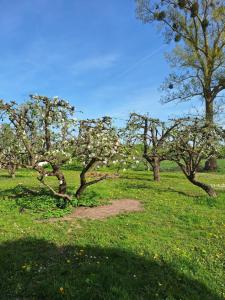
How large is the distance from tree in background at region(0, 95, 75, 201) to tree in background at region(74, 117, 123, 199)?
0.50 metres

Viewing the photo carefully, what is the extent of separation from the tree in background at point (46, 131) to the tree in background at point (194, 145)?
6.68 m

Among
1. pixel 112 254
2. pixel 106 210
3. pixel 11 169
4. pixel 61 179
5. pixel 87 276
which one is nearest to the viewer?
pixel 87 276

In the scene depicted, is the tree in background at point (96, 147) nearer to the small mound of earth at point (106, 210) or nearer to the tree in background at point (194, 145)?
the small mound of earth at point (106, 210)

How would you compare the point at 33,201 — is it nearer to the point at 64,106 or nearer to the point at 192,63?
the point at 64,106

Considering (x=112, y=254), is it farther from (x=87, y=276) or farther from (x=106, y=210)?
(x=106, y=210)

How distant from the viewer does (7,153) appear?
15422 millimetres

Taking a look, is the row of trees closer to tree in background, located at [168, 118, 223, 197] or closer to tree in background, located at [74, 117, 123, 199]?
tree in background, located at [74, 117, 123, 199]

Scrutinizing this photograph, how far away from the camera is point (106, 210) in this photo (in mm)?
13969

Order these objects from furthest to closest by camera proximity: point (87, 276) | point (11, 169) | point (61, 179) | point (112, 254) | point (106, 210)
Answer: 1. point (11, 169)
2. point (61, 179)
3. point (106, 210)
4. point (112, 254)
5. point (87, 276)

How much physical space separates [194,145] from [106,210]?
7764 millimetres

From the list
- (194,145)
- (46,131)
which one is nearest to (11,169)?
(46,131)

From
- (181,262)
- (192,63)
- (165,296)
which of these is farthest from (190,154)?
(192,63)

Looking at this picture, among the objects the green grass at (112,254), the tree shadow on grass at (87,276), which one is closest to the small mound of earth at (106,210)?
the green grass at (112,254)

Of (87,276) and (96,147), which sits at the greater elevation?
(96,147)
